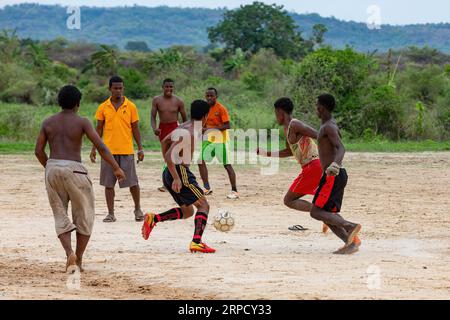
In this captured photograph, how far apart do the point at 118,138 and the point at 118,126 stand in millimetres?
150

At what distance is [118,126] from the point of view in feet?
40.9

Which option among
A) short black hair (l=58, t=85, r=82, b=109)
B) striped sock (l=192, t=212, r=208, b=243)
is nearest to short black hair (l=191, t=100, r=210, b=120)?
striped sock (l=192, t=212, r=208, b=243)

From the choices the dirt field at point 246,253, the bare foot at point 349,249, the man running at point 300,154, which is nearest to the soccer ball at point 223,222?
the dirt field at point 246,253

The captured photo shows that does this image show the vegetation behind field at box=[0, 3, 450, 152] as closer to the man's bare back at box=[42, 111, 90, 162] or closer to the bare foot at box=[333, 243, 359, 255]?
the bare foot at box=[333, 243, 359, 255]

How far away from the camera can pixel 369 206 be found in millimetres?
14141

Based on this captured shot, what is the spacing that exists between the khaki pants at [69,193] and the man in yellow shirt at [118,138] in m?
3.51

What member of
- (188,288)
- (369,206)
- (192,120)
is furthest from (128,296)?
(369,206)

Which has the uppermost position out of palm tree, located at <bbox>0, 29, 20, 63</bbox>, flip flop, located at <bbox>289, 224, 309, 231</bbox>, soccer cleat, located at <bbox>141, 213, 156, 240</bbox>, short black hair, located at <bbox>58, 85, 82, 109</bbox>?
short black hair, located at <bbox>58, 85, 82, 109</bbox>

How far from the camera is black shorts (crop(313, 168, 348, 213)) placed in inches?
387

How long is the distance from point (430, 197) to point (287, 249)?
17.8 ft

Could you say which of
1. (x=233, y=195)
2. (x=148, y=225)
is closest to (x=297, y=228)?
(x=148, y=225)

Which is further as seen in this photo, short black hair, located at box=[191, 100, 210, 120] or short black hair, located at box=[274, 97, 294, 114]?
short black hair, located at box=[274, 97, 294, 114]

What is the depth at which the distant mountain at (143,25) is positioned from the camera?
15638cm
